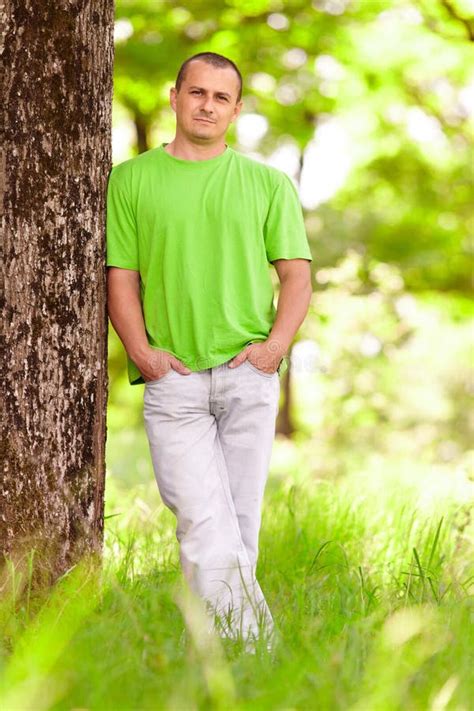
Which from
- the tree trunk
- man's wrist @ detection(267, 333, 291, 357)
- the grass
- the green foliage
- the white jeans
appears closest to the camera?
the grass

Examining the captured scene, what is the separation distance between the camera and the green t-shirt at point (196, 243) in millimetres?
3645

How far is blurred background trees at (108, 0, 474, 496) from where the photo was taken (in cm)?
981

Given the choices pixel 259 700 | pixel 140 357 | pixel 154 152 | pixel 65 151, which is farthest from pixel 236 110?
pixel 259 700

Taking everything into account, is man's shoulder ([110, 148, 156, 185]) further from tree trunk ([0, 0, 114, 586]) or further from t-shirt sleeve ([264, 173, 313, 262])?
t-shirt sleeve ([264, 173, 313, 262])

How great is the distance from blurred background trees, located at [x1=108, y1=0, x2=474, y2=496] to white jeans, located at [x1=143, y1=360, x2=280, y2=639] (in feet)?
14.7

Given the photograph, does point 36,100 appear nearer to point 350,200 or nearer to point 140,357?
point 140,357

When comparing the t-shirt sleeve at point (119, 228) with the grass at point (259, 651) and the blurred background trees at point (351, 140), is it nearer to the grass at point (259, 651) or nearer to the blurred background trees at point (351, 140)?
the grass at point (259, 651)

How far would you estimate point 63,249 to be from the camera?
11.3 ft

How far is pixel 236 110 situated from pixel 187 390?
3.73 feet

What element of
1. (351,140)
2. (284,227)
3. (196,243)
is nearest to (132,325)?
(196,243)

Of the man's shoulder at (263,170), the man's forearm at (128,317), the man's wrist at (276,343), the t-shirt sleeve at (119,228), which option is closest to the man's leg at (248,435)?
the man's wrist at (276,343)

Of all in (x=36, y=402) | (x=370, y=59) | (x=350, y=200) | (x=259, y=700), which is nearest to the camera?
(x=259, y=700)

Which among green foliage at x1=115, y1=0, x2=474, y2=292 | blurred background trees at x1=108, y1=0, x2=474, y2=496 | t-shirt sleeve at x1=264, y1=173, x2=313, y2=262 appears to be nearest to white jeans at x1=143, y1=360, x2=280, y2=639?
t-shirt sleeve at x1=264, y1=173, x2=313, y2=262

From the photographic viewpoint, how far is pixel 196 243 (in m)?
3.66
